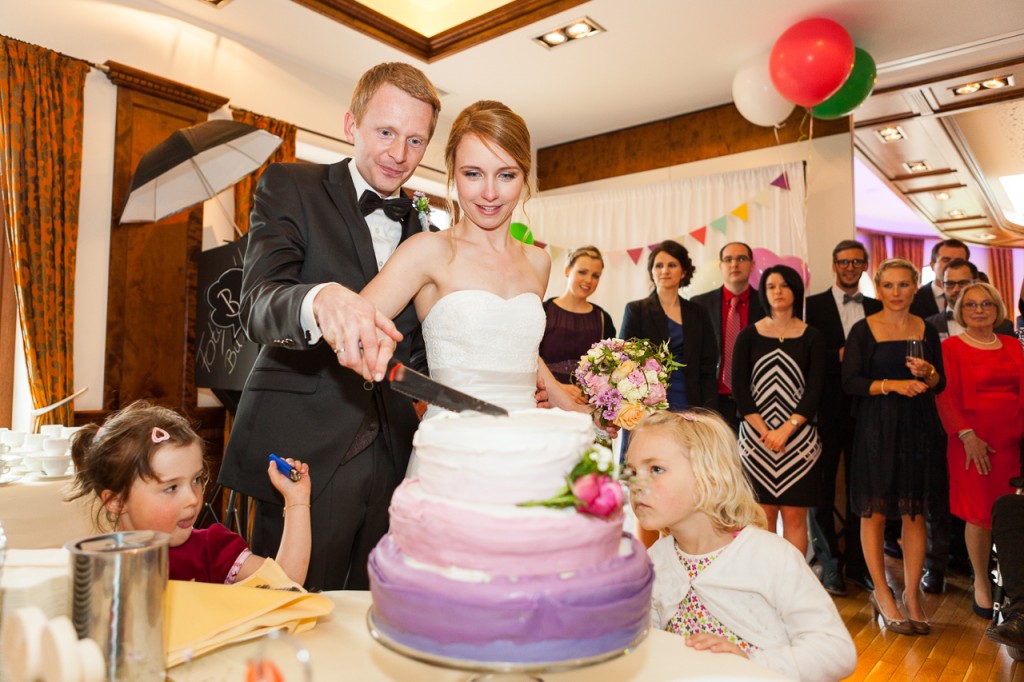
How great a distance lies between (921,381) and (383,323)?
3696 millimetres

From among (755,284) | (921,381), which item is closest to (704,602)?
(921,381)

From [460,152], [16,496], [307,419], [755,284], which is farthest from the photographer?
[755,284]

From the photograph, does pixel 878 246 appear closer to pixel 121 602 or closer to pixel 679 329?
pixel 679 329

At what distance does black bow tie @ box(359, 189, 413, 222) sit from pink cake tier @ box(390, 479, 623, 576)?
1.11 meters

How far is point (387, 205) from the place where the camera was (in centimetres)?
187

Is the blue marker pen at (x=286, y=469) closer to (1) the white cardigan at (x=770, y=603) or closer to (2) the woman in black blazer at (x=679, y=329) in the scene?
(1) the white cardigan at (x=770, y=603)

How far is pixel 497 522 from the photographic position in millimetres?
841

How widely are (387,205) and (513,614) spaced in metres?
1.30

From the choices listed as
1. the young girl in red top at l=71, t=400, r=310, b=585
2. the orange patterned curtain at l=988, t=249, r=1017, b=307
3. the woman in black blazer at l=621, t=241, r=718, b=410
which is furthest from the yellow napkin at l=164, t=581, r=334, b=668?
the orange patterned curtain at l=988, t=249, r=1017, b=307

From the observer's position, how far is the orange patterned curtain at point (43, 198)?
12.9 ft

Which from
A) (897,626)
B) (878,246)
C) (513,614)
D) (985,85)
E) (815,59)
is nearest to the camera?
(513,614)

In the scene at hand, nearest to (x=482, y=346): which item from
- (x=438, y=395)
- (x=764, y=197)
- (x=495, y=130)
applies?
(x=495, y=130)

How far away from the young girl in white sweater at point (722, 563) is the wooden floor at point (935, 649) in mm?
2071

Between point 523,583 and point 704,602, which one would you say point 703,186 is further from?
point 523,583
